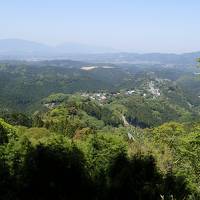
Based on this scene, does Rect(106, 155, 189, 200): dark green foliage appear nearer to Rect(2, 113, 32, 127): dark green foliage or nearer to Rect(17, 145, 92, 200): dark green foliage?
Rect(17, 145, 92, 200): dark green foliage

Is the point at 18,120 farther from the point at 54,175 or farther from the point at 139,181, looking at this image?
the point at 139,181

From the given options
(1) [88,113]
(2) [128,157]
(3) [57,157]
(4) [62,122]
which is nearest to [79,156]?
(3) [57,157]

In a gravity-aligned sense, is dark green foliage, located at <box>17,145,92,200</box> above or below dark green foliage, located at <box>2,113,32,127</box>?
above

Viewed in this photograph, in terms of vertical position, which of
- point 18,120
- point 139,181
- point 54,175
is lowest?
point 18,120

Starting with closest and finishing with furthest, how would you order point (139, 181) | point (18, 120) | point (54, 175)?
point (54, 175) < point (139, 181) < point (18, 120)

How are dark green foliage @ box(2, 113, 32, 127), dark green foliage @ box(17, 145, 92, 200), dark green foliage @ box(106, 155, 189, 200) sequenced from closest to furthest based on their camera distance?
dark green foliage @ box(17, 145, 92, 200) < dark green foliage @ box(106, 155, 189, 200) < dark green foliage @ box(2, 113, 32, 127)

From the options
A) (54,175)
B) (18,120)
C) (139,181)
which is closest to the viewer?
(54,175)

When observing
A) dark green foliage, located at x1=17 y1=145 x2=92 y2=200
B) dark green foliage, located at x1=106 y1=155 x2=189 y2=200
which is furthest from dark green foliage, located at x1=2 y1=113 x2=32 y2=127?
dark green foliage, located at x1=106 y1=155 x2=189 y2=200

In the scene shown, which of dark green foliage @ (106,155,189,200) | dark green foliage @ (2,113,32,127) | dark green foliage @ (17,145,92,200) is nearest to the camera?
dark green foliage @ (17,145,92,200)

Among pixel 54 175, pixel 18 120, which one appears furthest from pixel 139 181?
pixel 18 120

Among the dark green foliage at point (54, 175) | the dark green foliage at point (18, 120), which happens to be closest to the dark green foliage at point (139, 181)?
the dark green foliage at point (54, 175)

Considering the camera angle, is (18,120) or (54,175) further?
(18,120)
